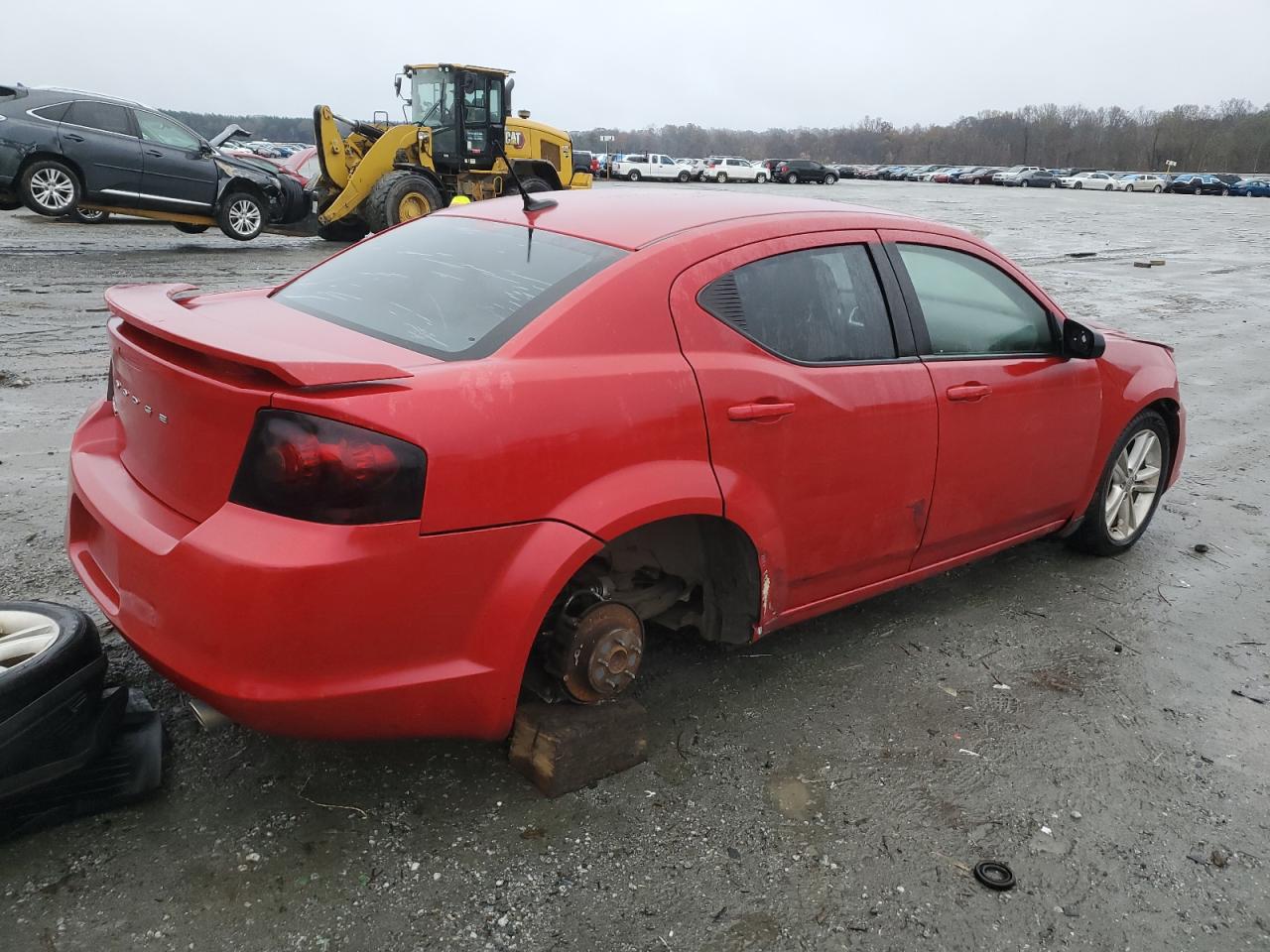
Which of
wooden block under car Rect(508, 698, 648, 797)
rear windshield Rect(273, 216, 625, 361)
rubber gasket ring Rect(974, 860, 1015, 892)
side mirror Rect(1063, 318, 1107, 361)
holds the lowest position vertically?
rubber gasket ring Rect(974, 860, 1015, 892)

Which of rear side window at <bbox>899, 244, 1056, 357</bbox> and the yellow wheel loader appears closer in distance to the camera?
rear side window at <bbox>899, 244, 1056, 357</bbox>

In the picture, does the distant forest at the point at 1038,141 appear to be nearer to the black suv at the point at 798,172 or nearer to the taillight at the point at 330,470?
the black suv at the point at 798,172

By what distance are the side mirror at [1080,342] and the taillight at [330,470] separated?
281cm

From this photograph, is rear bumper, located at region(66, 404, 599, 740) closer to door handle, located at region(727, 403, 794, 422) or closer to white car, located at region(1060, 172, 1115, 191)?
door handle, located at region(727, 403, 794, 422)

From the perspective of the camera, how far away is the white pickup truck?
5150 centimetres

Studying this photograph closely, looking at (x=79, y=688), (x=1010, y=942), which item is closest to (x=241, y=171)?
(x=79, y=688)

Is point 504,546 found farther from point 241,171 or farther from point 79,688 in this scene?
point 241,171

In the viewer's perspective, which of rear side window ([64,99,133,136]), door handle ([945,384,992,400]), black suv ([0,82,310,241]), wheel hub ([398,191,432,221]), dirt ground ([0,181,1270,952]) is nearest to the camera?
dirt ground ([0,181,1270,952])

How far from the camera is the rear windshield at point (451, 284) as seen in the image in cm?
264

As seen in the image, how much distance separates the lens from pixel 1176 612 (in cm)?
410

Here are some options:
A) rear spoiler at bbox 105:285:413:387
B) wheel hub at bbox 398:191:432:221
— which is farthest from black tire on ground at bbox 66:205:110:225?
rear spoiler at bbox 105:285:413:387

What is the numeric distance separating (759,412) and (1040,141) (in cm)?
14660

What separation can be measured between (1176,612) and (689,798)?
2529mm

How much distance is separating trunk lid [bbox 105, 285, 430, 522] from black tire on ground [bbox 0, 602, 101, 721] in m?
0.39
